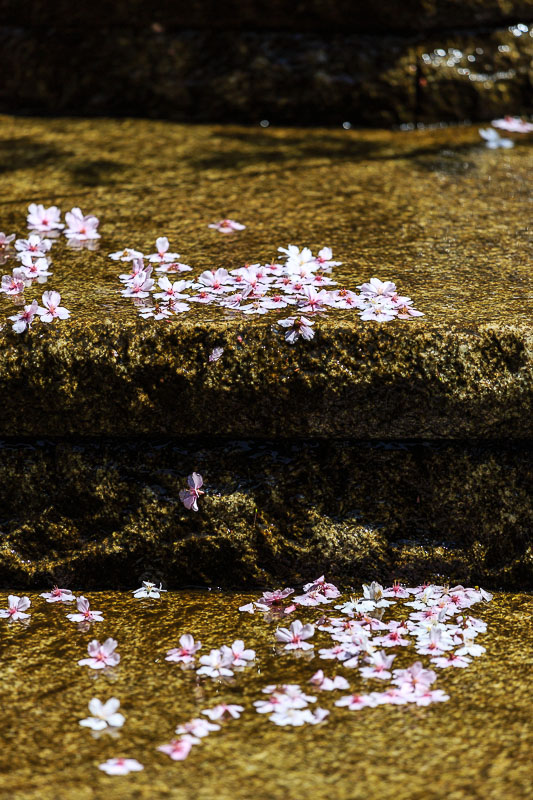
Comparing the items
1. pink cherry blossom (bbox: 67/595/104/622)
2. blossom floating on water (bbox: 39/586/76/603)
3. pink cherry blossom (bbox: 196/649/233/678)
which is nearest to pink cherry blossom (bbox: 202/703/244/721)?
pink cherry blossom (bbox: 196/649/233/678)

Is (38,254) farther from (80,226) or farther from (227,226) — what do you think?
(227,226)

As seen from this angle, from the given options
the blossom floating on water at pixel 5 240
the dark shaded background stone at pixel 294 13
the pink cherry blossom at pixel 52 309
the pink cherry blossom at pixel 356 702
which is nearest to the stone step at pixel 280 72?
the dark shaded background stone at pixel 294 13

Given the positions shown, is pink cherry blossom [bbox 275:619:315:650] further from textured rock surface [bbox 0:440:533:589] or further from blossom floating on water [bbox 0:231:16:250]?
blossom floating on water [bbox 0:231:16:250]

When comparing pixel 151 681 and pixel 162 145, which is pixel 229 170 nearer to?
pixel 162 145

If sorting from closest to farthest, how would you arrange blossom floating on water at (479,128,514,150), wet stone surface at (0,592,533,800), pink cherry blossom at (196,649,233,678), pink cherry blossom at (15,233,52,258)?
1. wet stone surface at (0,592,533,800)
2. pink cherry blossom at (196,649,233,678)
3. pink cherry blossom at (15,233,52,258)
4. blossom floating on water at (479,128,514,150)

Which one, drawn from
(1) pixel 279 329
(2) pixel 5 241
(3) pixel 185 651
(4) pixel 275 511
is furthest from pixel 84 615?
(2) pixel 5 241
